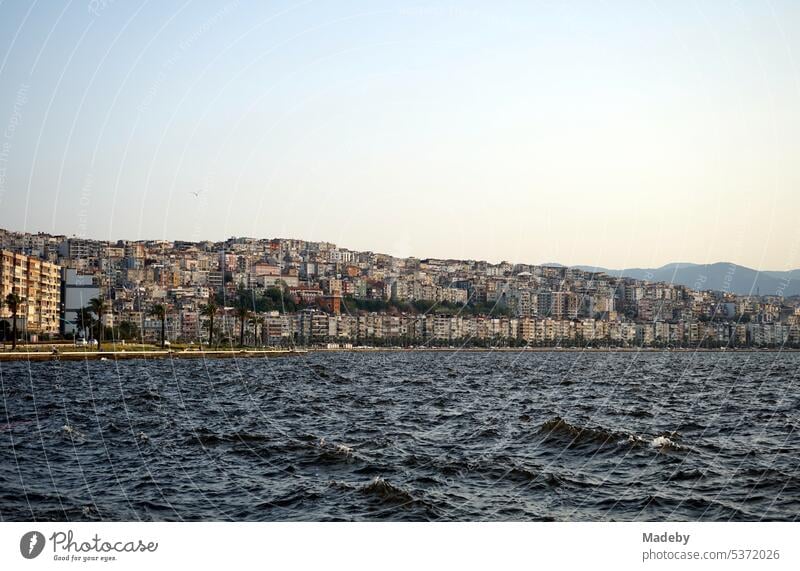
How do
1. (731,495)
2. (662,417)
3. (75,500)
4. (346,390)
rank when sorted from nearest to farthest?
(75,500) → (731,495) → (662,417) → (346,390)

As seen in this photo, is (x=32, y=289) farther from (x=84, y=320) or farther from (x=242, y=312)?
(x=242, y=312)

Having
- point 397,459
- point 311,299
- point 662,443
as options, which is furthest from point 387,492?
point 311,299

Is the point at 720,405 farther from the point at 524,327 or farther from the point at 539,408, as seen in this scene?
the point at 524,327

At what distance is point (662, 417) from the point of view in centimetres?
2447

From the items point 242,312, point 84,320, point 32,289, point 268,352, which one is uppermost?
point 32,289

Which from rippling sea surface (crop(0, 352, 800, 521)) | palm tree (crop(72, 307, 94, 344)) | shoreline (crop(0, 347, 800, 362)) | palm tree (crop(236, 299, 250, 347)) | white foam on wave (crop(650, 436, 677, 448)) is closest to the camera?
rippling sea surface (crop(0, 352, 800, 521))

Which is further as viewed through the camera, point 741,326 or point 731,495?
point 741,326

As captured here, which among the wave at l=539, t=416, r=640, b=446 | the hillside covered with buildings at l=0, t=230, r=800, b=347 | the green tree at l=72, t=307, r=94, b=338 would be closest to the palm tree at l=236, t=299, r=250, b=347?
the hillside covered with buildings at l=0, t=230, r=800, b=347

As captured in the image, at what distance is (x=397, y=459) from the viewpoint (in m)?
15.8

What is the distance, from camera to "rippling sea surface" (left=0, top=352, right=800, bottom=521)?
1188cm

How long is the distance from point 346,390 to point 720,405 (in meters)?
14.4

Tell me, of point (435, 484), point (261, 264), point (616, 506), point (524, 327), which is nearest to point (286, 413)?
point (435, 484)

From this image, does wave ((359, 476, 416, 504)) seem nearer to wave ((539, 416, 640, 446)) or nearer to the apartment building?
wave ((539, 416, 640, 446))

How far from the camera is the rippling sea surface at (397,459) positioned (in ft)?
39.0
